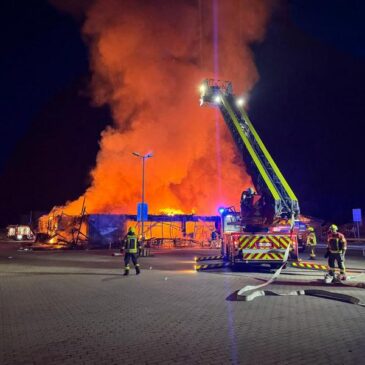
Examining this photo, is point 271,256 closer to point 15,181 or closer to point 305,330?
point 305,330

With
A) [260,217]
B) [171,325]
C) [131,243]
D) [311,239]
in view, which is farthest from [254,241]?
[171,325]

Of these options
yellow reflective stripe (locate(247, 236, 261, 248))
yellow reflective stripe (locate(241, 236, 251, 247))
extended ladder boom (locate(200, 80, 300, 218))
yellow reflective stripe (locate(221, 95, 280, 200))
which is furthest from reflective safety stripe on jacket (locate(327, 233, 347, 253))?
yellow reflective stripe (locate(221, 95, 280, 200))

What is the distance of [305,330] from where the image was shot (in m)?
5.86

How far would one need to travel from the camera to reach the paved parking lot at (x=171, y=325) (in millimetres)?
4742

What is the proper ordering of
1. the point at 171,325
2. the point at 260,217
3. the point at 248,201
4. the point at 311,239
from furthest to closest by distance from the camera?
the point at 311,239, the point at 248,201, the point at 260,217, the point at 171,325

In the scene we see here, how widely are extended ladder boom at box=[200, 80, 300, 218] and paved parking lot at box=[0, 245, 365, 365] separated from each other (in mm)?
4047

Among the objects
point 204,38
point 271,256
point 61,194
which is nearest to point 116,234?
point 271,256

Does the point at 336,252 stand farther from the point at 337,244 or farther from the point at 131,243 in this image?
the point at 131,243

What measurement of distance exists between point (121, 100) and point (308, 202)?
27447 mm

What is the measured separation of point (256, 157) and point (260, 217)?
2573 mm

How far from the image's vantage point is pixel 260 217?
14945 mm

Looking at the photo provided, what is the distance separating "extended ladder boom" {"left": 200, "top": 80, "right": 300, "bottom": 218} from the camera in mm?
14203

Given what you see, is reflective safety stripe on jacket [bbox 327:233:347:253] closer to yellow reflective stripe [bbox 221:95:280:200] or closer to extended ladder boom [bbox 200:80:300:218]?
extended ladder boom [bbox 200:80:300:218]

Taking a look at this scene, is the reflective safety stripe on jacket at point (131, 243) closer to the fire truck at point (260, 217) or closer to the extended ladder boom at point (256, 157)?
the fire truck at point (260, 217)
